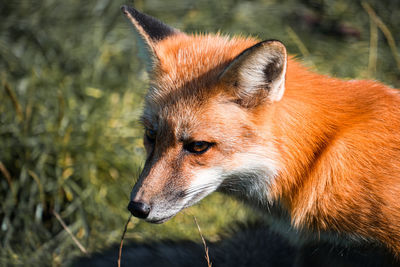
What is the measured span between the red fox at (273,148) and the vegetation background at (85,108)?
2.89 feet

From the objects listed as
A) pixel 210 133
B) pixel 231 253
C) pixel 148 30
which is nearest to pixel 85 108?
pixel 148 30

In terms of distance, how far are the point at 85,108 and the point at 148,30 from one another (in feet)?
5.90

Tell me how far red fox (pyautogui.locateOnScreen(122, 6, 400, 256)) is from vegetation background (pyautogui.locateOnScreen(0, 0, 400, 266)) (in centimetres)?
88

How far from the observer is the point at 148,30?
301 cm

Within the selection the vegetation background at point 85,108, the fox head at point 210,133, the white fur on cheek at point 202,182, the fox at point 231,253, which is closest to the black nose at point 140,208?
the fox head at point 210,133

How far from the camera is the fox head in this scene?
98.6 inches

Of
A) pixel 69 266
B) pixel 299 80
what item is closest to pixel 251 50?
pixel 299 80

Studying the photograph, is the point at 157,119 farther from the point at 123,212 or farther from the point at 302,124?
the point at 123,212

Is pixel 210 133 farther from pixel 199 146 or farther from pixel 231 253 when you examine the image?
pixel 231 253

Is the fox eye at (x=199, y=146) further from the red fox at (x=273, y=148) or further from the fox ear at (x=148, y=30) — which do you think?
the fox ear at (x=148, y=30)

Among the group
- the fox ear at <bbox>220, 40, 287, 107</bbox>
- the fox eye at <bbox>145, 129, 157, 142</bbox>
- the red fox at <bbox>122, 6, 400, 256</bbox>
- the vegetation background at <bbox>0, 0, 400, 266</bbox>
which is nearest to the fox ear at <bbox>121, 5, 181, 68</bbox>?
the red fox at <bbox>122, 6, 400, 256</bbox>

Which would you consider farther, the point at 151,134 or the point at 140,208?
the point at 151,134

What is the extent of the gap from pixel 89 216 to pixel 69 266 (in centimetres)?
113

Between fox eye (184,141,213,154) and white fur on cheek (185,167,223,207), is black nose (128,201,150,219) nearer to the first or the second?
white fur on cheek (185,167,223,207)
